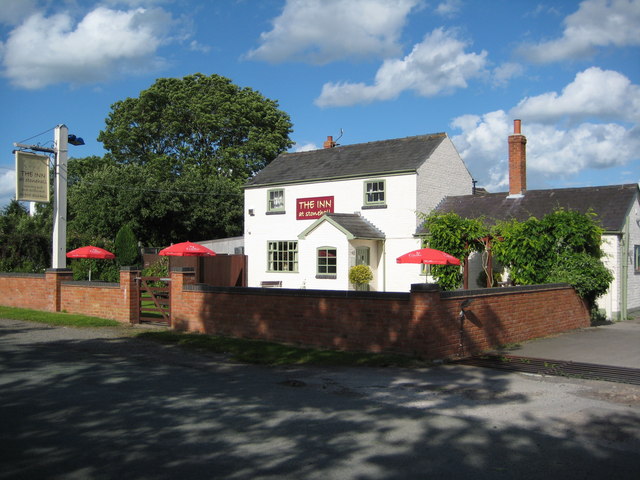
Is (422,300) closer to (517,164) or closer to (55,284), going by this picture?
(55,284)

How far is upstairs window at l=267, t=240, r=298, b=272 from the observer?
92.1 ft

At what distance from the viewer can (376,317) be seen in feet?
41.0

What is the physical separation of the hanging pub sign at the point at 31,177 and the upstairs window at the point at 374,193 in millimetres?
12657

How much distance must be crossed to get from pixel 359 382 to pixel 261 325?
4.59 meters

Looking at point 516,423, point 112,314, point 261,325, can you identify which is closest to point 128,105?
point 112,314

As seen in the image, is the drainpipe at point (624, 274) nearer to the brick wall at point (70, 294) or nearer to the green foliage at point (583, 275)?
the green foliage at point (583, 275)

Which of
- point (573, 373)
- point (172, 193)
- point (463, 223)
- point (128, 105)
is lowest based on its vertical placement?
point (573, 373)

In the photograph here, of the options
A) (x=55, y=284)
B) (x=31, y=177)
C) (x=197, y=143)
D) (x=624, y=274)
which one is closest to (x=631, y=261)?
(x=624, y=274)

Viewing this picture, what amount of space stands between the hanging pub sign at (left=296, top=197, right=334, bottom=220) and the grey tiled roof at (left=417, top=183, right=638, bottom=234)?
4.73 metres

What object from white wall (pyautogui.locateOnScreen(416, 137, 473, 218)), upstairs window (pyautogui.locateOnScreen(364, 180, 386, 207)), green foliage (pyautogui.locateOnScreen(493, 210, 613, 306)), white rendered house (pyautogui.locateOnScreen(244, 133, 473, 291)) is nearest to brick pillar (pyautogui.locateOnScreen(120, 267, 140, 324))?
white rendered house (pyautogui.locateOnScreen(244, 133, 473, 291))

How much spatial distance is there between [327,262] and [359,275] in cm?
177

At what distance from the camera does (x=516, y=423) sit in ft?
25.0

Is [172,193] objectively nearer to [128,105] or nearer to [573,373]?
[128,105]

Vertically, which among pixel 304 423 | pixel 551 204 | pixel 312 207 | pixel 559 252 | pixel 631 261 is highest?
pixel 312 207
